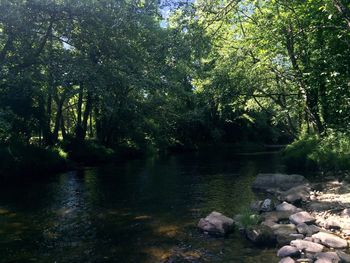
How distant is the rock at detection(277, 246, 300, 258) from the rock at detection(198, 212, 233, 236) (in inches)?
83.2

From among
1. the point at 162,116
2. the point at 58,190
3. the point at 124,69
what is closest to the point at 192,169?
the point at 124,69

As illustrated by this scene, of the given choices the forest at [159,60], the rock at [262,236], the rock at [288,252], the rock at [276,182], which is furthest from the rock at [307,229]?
the rock at [276,182]

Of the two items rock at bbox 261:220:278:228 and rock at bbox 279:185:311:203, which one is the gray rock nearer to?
rock at bbox 261:220:278:228

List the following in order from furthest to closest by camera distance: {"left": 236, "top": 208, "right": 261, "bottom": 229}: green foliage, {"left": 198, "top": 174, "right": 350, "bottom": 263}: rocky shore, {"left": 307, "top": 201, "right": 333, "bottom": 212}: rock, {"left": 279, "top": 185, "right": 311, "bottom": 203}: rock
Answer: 1. {"left": 279, "top": 185, "right": 311, "bottom": 203}: rock
2. {"left": 307, "top": 201, "right": 333, "bottom": 212}: rock
3. {"left": 236, "top": 208, "right": 261, "bottom": 229}: green foliage
4. {"left": 198, "top": 174, "right": 350, "bottom": 263}: rocky shore

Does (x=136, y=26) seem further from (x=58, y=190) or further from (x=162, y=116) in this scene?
(x=162, y=116)

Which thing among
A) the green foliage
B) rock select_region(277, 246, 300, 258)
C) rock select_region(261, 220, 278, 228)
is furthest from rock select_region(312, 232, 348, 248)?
the green foliage

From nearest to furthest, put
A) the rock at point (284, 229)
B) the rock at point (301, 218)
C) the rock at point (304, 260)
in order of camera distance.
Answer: the rock at point (304, 260)
the rock at point (284, 229)
the rock at point (301, 218)

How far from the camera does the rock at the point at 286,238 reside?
1016 centimetres

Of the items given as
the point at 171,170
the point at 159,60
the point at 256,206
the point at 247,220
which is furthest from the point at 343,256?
the point at 171,170

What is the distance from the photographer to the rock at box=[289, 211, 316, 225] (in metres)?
11.7

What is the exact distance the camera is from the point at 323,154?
22.7 metres

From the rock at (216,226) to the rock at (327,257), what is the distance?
118 inches

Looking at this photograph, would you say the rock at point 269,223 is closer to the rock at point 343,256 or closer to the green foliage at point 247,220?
the green foliage at point 247,220

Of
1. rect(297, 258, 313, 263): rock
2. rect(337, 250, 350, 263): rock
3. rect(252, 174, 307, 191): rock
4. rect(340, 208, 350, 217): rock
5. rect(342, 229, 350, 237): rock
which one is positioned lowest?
rect(297, 258, 313, 263): rock
